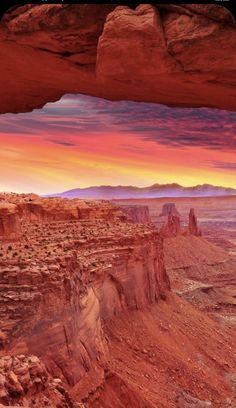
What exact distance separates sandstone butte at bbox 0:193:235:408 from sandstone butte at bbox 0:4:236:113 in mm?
6069

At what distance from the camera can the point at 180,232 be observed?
82.2m

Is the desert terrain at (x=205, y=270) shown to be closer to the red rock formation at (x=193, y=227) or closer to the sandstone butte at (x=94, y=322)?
the red rock formation at (x=193, y=227)

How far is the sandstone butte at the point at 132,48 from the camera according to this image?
7977 mm

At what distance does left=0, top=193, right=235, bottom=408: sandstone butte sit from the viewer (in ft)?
47.3

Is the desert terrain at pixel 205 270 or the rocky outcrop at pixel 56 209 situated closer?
the rocky outcrop at pixel 56 209

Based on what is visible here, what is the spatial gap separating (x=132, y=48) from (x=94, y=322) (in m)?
13.6

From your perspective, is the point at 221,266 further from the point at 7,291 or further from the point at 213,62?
the point at 213,62

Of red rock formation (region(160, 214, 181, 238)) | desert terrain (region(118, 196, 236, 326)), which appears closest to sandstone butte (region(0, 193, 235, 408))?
desert terrain (region(118, 196, 236, 326))

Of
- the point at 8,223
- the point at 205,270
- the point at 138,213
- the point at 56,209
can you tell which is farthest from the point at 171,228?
the point at 8,223

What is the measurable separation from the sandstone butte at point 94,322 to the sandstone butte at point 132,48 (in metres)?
6.07

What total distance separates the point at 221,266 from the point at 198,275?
8930 mm

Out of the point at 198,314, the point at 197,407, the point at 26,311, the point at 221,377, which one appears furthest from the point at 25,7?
the point at 198,314

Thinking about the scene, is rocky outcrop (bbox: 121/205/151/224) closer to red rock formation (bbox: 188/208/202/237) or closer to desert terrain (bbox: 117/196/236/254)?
red rock formation (bbox: 188/208/202/237)

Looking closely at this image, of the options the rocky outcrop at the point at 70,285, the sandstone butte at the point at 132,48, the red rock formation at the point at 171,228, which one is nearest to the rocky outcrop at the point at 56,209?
the rocky outcrop at the point at 70,285
